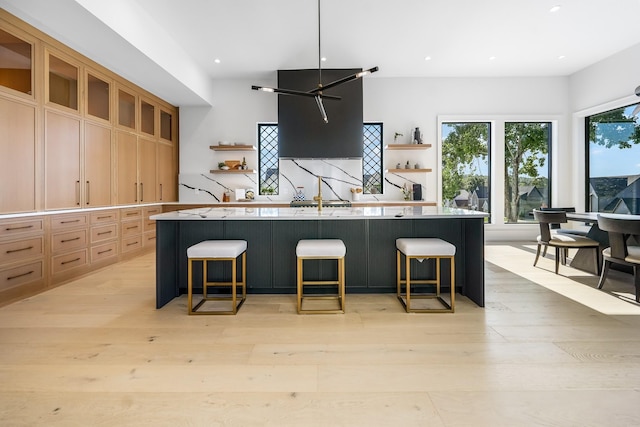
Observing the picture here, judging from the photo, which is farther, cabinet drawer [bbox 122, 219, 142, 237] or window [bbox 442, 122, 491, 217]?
window [bbox 442, 122, 491, 217]

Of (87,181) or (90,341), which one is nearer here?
(90,341)

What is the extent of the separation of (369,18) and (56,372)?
174 inches

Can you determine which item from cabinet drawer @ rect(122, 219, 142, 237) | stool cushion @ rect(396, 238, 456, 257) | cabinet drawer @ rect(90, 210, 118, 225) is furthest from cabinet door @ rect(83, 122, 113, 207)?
stool cushion @ rect(396, 238, 456, 257)

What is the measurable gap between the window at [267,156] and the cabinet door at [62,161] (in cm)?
294

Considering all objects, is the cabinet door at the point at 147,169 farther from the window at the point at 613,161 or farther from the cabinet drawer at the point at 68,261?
the window at the point at 613,161

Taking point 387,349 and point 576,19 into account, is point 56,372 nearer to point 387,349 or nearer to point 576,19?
point 387,349

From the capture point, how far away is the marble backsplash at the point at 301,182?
6078mm

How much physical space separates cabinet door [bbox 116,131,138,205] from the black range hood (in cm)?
219

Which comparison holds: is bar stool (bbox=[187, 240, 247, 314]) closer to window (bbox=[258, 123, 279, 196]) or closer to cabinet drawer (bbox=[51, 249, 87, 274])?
cabinet drawer (bbox=[51, 249, 87, 274])

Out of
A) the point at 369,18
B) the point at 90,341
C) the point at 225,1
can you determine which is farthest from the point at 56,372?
the point at 369,18

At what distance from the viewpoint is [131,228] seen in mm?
4934

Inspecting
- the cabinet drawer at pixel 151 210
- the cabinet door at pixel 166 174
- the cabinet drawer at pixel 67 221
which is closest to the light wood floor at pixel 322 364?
the cabinet drawer at pixel 67 221

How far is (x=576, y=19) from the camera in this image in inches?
163

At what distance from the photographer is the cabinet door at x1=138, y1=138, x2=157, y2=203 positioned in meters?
5.22
